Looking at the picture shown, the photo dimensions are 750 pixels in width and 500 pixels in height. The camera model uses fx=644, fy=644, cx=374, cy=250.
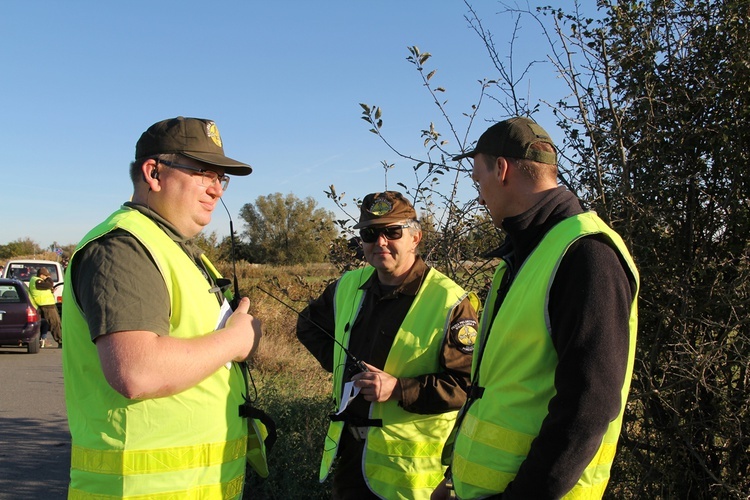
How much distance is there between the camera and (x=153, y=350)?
1975 millimetres

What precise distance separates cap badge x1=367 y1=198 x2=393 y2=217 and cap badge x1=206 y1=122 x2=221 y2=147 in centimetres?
116

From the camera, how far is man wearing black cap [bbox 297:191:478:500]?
301 centimetres

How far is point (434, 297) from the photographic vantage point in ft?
10.8

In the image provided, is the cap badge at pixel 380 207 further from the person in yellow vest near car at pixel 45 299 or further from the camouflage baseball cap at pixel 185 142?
the person in yellow vest near car at pixel 45 299

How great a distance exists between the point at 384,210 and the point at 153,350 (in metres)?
1.78

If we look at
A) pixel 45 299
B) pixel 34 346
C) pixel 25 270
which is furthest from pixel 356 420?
pixel 25 270

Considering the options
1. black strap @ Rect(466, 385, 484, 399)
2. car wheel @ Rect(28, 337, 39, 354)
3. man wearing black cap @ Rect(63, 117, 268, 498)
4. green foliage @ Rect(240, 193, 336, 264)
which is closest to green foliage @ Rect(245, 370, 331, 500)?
man wearing black cap @ Rect(63, 117, 268, 498)

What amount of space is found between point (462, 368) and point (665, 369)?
3.99 ft

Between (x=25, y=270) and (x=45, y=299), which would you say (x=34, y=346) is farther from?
(x=25, y=270)

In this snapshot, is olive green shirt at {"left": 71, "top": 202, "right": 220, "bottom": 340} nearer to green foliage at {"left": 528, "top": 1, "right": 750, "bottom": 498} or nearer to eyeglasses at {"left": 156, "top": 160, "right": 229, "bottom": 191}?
eyeglasses at {"left": 156, "top": 160, "right": 229, "bottom": 191}

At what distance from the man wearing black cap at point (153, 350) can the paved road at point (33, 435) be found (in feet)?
13.2

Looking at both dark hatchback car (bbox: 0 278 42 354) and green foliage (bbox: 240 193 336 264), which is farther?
green foliage (bbox: 240 193 336 264)

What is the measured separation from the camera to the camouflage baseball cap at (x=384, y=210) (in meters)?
3.48

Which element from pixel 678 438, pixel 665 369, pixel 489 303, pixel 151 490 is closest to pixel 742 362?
pixel 665 369
